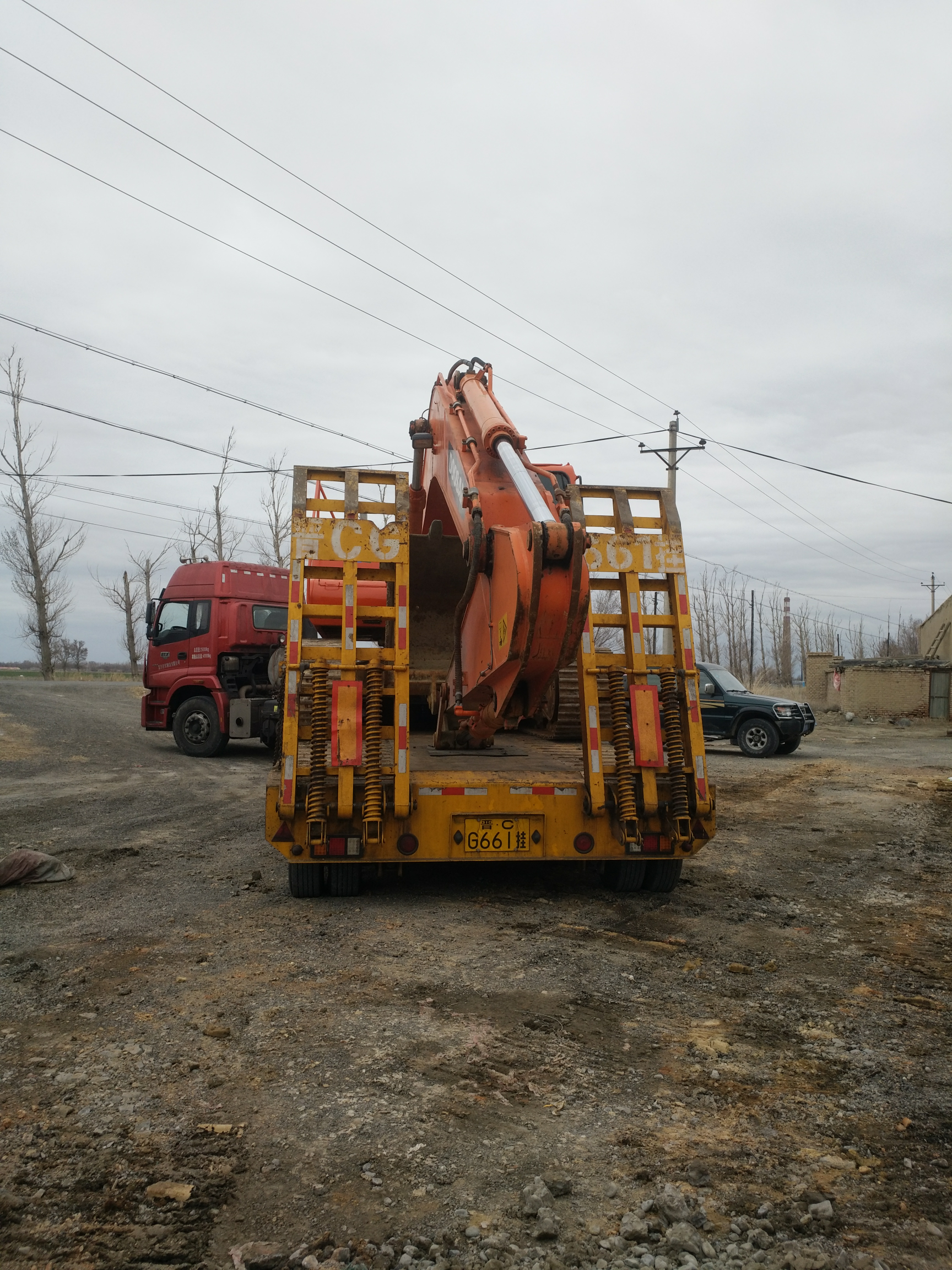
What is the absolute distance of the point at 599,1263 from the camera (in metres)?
2.34

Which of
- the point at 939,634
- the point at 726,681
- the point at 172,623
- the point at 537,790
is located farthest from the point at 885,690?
the point at 537,790

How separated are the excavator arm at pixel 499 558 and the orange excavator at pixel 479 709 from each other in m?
0.03

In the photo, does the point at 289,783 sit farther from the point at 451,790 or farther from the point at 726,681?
the point at 726,681

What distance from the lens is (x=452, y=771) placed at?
6.21 m

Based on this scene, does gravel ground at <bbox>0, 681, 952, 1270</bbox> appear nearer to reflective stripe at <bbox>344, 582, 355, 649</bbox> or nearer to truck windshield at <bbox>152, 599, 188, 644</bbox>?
reflective stripe at <bbox>344, 582, 355, 649</bbox>

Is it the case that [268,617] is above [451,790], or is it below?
above

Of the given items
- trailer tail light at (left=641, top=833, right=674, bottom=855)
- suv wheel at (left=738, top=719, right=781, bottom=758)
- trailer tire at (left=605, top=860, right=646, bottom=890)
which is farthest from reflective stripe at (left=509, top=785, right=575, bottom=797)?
suv wheel at (left=738, top=719, right=781, bottom=758)

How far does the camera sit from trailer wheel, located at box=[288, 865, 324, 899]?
230 inches

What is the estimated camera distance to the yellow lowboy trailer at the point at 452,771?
5566 mm

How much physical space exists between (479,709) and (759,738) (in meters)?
12.9

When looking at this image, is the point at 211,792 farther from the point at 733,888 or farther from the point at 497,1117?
the point at 497,1117

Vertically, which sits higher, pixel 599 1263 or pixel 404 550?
pixel 404 550

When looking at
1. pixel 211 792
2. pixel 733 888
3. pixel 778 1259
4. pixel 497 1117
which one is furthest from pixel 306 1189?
pixel 211 792

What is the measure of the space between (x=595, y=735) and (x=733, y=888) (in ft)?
5.92
